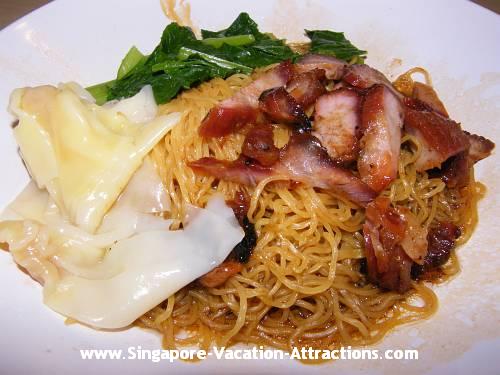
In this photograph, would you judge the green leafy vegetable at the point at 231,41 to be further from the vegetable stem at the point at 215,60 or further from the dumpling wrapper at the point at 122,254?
the dumpling wrapper at the point at 122,254

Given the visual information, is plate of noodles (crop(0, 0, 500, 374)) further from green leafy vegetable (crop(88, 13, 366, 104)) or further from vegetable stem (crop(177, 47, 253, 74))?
vegetable stem (crop(177, 47, 253, 74))

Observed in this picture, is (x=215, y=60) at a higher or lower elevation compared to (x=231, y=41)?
lower

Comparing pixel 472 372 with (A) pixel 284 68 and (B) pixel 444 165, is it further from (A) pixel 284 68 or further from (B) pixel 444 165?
(A) pixel 284 68

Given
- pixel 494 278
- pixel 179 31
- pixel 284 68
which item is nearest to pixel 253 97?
pixel 284 68

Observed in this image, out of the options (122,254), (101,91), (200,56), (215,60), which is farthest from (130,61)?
(122,254)

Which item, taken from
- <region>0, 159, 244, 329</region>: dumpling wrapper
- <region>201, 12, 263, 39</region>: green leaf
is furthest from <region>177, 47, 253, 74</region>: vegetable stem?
<region>0, 159, 244, 329</region>: dumpling wrapper

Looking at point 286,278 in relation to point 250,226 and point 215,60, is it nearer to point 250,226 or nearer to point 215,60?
point 250,226
